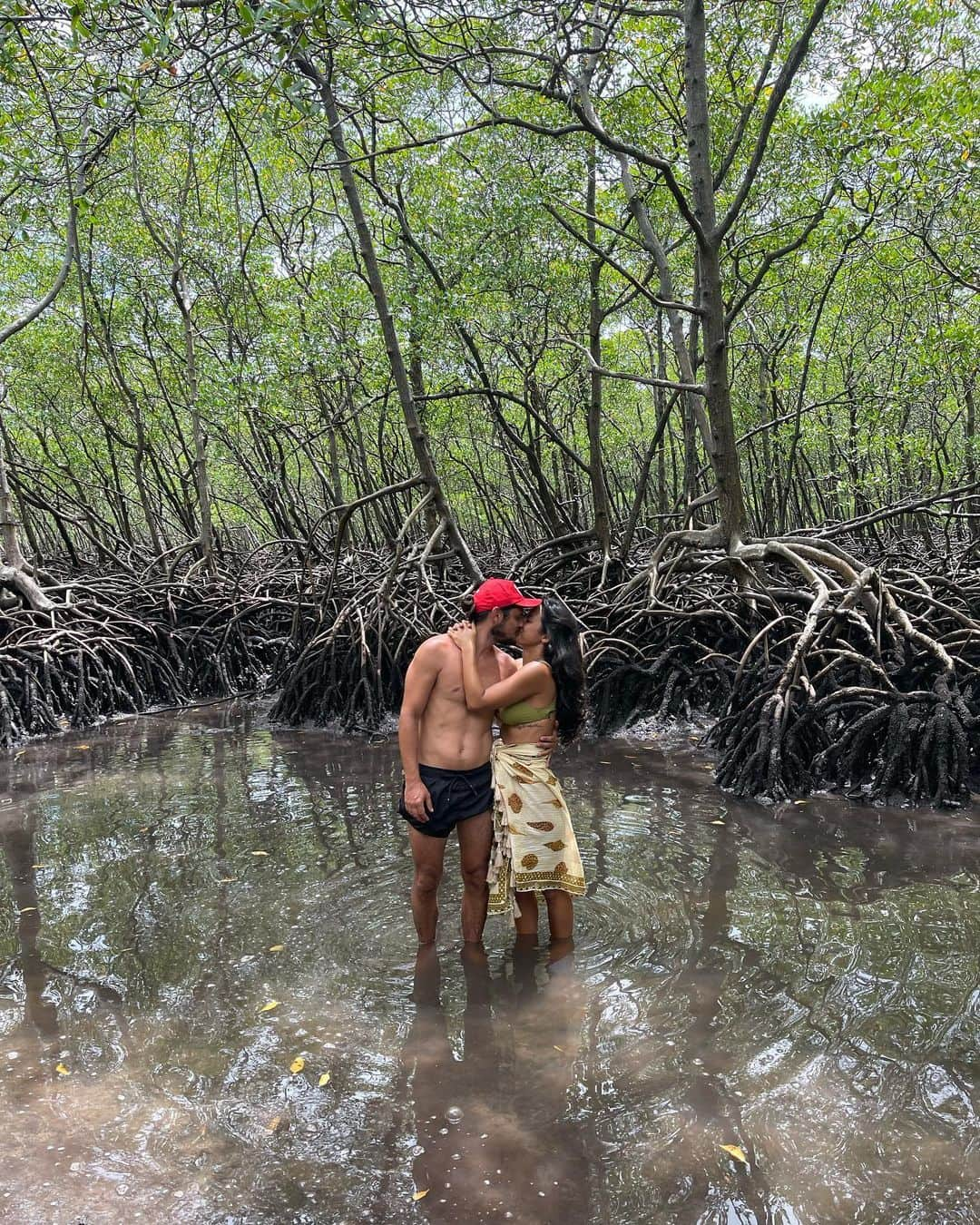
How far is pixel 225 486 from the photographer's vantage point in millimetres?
28719

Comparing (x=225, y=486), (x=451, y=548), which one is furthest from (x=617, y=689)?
(x=225, y=486)

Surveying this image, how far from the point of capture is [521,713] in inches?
116

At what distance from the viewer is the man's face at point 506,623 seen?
2807 millimetres

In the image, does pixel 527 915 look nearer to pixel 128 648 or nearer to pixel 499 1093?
pixel 499 1093

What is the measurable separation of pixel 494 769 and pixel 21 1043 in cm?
168

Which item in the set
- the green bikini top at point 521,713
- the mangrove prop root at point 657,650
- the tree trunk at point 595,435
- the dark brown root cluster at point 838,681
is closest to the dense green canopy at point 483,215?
the tree trunk at point 595,435

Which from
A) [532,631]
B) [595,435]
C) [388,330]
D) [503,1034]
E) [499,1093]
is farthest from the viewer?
[595,435]

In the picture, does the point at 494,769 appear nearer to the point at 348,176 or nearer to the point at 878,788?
the point at 878,788

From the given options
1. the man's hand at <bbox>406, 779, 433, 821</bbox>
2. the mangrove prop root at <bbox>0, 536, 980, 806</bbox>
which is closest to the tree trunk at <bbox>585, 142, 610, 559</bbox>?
the mangrove prop root at <bbox>0, 536, 980, 806</bbox>

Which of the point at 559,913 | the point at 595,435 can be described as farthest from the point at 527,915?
the point at 595,435

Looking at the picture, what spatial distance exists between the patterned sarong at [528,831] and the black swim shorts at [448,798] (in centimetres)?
9

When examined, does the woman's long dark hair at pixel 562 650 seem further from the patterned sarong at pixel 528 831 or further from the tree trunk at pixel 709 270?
the tree trunk at pixel 709 270

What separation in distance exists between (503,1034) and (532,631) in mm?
1245

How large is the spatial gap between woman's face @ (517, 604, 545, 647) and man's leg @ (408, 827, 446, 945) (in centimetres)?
74
